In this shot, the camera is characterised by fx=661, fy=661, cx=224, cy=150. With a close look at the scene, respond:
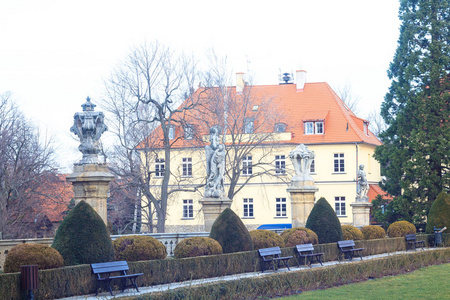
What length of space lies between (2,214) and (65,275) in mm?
23677

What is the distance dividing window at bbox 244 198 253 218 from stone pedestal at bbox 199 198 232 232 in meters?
31.4

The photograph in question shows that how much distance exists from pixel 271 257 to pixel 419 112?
17.6 metres

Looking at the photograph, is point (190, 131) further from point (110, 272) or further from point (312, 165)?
point (110, 272)

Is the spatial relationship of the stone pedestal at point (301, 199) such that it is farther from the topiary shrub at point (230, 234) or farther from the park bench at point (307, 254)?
the topiary shrub at point (230, 234)

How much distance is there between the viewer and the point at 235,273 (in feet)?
53.7

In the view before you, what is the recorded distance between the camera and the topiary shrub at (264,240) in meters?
18.2

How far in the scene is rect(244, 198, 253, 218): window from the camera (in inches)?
2010

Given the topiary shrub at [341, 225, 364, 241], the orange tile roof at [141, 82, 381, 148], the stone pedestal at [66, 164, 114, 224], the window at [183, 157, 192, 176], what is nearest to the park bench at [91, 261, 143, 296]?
the stone pedestal at [66, 164, 114, 224]

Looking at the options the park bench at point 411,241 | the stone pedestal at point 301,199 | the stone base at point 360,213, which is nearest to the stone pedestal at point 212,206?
the stone pedestal at point 301,199

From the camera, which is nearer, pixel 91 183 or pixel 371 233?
pixel 91 183

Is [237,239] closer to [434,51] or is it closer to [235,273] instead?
[235,273]

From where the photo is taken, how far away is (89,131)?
53.0 feet

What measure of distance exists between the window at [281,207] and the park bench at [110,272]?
37689 millimetres

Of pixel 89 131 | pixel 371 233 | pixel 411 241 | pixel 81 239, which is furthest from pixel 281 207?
pixel 81 239
